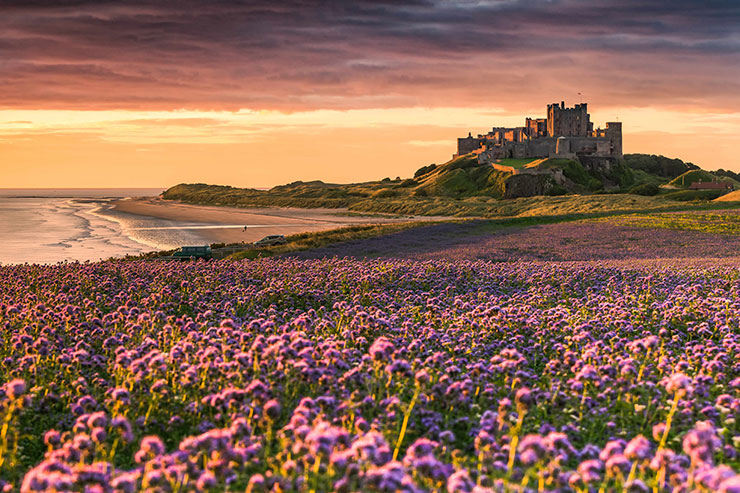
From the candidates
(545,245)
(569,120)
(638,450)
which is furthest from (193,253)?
(569,120)

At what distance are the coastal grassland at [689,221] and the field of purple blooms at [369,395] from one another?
33.4 metres

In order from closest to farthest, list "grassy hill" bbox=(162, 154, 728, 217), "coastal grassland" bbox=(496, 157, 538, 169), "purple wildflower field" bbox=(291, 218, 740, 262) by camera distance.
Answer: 1. "purple wildflower field" bbox=(291, 218, 740, 262)
2. "grassy hill" bbox=(162, 154, 728, 217)
3. "coastal grassland" bbox=(496, 157, 538, 169)

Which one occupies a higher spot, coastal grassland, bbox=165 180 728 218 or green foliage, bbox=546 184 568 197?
green foliage, bbox=546 184 568 197

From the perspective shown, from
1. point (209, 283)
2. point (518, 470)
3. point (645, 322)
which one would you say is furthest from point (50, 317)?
point (645, 322)

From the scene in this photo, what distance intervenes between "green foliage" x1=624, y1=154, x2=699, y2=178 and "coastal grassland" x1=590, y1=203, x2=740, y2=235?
131755 millimetres

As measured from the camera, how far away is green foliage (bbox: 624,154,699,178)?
610 ft

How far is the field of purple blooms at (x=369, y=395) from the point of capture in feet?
20.0

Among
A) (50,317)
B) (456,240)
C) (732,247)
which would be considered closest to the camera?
(50,317)

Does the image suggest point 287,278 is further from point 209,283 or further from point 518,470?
point 518,470

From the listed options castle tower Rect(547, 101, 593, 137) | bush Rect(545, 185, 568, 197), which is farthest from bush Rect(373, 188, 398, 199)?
castle tower Rect(547, 101, 593, 137)

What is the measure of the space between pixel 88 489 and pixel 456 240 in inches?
1617

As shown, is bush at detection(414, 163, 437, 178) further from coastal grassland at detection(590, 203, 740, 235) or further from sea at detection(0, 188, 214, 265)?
coastal grassland at detection(590, 203, 740, 235)

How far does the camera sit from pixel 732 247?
3975 centimetres

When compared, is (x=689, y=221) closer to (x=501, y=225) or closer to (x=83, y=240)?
(x=501, y=225)
